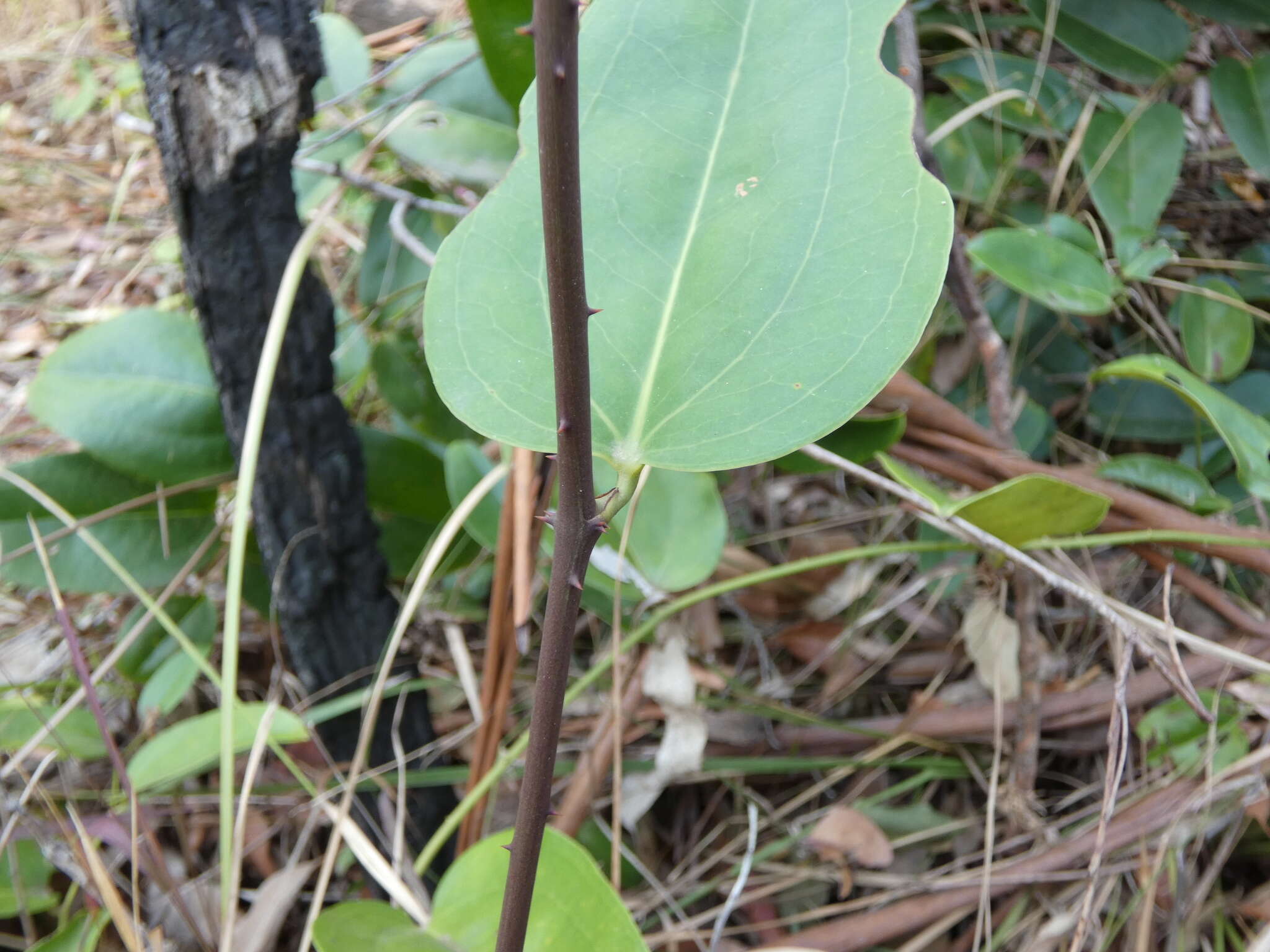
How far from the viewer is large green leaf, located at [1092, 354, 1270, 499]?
22.2 inches

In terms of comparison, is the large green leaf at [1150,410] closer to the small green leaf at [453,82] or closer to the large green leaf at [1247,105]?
the large green leaf at [1247,105]

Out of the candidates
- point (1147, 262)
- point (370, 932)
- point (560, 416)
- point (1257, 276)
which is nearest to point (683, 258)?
point (560, 416)

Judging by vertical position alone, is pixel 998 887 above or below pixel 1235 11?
below

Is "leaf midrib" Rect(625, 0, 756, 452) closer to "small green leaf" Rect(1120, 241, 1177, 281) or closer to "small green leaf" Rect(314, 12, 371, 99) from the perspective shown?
"small green leaf" Rect(1120, 241, 1177, 281)

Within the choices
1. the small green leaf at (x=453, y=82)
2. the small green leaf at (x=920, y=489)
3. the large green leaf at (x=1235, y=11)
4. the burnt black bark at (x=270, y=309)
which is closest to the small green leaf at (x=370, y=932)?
the burnt black bark at (x=270, y=309)

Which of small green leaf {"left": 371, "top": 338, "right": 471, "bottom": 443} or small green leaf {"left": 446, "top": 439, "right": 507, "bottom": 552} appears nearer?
small green leaf {"left": 446, "top": 439, "right": 507, "bottom": 552}

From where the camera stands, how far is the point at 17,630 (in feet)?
3.25

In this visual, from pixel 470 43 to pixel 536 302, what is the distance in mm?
704

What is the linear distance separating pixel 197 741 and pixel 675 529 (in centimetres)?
38

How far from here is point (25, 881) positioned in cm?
73

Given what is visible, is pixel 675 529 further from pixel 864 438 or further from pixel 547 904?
pixel 547 904

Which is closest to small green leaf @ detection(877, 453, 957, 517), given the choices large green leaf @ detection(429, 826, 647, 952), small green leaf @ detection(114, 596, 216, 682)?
large green leaf @ detection(429, 826, 647, 952)

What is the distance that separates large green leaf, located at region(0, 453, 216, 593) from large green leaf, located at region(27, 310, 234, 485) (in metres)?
0.05

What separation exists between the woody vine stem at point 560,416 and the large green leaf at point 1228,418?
0.46m
